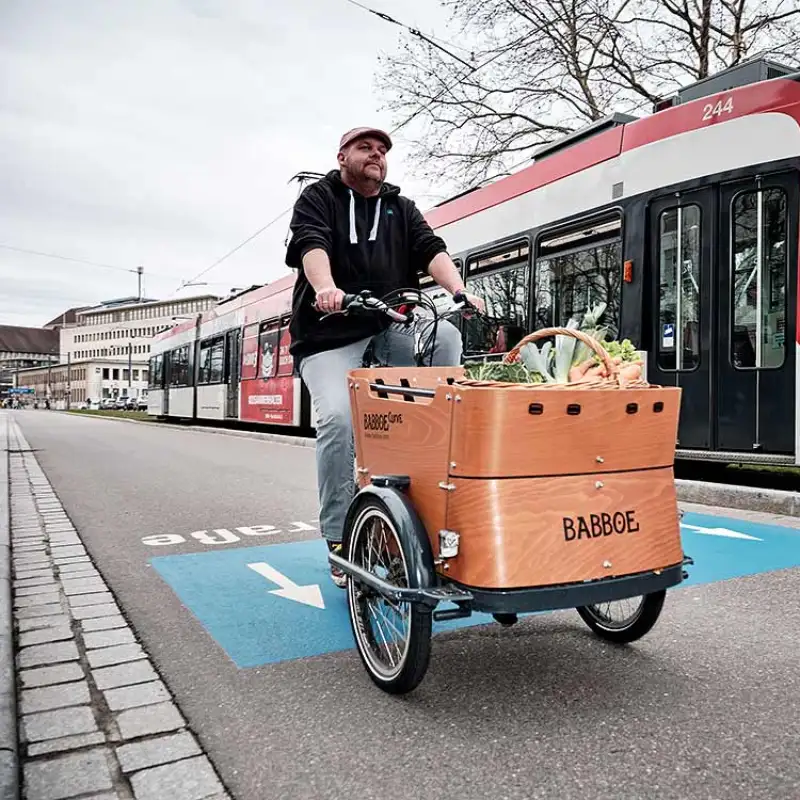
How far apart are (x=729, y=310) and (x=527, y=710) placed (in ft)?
18.1

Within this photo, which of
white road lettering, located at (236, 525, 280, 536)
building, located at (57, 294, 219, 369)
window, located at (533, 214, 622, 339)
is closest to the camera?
white road lettering, located at (236, 525, 280, 536)

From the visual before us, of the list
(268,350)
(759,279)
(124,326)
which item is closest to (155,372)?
(268,350)

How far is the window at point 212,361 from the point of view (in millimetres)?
21833

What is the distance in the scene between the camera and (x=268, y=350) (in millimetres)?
17969

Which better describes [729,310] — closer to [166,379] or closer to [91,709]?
[91,709]

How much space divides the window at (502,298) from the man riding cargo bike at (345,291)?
554 centimetres

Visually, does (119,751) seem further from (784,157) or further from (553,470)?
(784,157)

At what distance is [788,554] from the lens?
16.0 feet

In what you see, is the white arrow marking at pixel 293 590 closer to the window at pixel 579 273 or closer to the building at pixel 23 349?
the window at pixel 579 273

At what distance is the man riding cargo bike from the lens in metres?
3.54

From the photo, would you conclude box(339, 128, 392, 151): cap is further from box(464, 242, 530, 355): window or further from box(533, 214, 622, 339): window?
box(464, 242, 530, 355): window

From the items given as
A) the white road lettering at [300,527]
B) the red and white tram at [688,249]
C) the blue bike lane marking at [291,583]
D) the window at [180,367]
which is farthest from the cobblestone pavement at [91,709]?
the window at [180,367]

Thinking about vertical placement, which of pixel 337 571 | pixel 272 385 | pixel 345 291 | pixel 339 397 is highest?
pixel 345 291

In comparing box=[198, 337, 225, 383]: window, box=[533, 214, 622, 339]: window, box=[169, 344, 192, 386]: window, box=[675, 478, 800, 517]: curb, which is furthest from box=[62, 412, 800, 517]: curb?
box=[169, 344, 192, 386]: window
